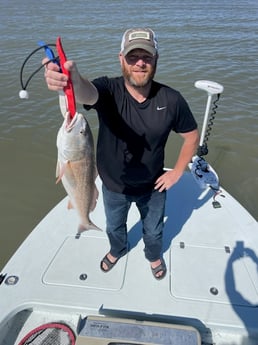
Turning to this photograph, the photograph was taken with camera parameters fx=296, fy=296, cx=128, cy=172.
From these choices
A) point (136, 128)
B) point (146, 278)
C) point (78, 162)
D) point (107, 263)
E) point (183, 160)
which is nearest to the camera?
point (78, 162)

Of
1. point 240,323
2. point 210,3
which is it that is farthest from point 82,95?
point 210,3

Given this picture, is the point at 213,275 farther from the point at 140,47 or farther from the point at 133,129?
the point at 140,47

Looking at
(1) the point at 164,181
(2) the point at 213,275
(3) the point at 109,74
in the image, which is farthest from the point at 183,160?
(3) the point at 109,74

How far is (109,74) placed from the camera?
1012 centimetres

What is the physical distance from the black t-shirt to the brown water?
2.92 m

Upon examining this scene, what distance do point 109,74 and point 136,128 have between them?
821cm

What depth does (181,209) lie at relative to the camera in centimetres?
428

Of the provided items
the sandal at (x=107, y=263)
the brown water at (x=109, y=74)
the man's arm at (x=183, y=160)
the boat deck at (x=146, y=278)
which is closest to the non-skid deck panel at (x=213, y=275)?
the boat deck at (x=146, y=278)

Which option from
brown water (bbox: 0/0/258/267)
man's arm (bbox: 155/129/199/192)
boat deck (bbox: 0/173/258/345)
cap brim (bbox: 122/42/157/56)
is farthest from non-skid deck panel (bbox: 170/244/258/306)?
cap brim (bbox: 122/42/157/56)

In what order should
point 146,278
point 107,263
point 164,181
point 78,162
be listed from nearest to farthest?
point 78,162, point 164,181, point 146,278, point 107,263

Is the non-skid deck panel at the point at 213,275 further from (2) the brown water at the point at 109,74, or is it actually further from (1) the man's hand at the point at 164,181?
(2) the brown water at the point at 109,74

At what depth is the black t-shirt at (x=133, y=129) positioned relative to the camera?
96.7 inches

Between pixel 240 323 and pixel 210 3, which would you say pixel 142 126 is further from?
pixel 210 3

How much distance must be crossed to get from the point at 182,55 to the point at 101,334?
11.4 metres
